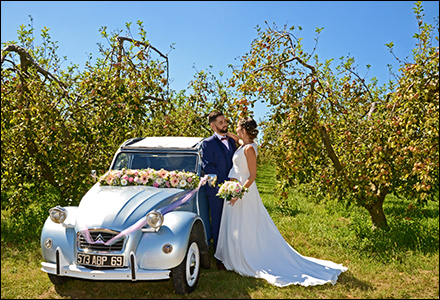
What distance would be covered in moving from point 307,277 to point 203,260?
4.84 feet

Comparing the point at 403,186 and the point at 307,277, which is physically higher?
the point at 403,186

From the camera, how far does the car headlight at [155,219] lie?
4498mm

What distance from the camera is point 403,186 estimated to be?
7.11 metres

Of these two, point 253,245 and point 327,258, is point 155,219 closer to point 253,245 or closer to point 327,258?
point 253,245

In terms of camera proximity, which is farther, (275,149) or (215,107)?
(215,107)

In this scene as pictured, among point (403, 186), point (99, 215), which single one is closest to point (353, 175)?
point (403, 186)

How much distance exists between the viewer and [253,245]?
583cm

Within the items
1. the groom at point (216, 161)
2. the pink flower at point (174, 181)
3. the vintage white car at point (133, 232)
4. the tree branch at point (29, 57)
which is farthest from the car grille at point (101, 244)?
the tree branch at point (29, 57)

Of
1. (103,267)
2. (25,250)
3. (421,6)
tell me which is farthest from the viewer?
(25,250)

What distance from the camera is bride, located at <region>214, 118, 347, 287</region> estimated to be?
566cm

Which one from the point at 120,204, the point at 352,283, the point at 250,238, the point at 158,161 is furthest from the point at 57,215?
the point at 352,283

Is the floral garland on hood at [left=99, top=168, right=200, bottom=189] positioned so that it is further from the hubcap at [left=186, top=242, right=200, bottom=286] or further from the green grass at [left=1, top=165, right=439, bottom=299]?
the green grass at [left=1, top=165, right=439, bottom=299]

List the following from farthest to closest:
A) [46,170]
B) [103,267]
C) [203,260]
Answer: [46,170], [203,260], [103,267]

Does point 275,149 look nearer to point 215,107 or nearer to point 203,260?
point 203,260
